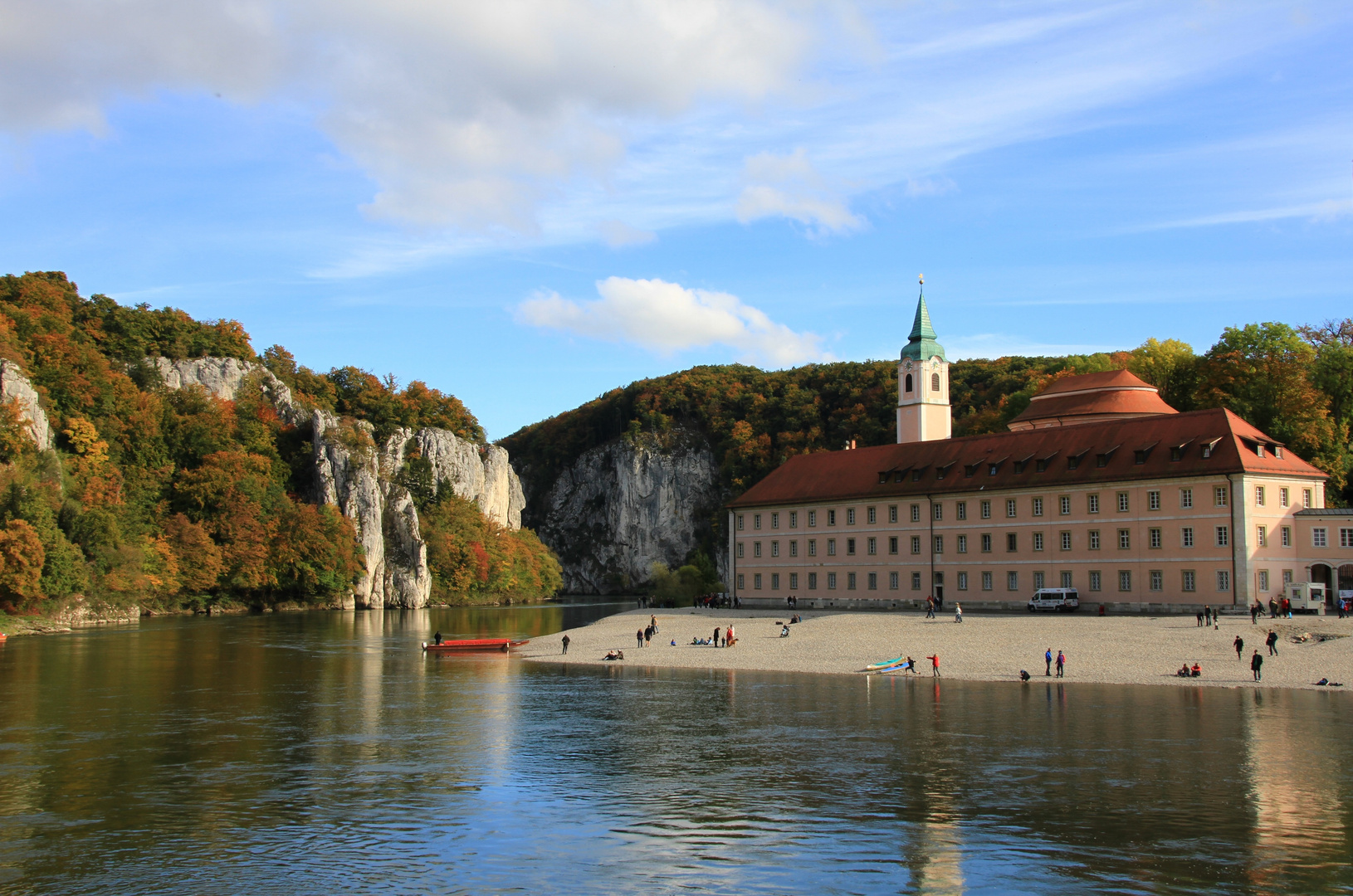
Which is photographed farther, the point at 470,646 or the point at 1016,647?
the point at 470,646

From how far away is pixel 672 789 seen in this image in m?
28.6

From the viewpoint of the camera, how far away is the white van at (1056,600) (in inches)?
2832

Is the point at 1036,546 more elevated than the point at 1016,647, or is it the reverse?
the point at 1036,546

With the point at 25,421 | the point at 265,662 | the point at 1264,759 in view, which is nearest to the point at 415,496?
the point at 25,421

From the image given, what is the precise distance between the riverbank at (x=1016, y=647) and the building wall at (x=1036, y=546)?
4.98 metres

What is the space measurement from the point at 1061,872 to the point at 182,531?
10421 centimetres

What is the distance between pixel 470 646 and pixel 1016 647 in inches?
1231

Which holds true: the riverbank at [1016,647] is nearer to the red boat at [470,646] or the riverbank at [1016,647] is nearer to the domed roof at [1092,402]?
the red boat at [470,646]

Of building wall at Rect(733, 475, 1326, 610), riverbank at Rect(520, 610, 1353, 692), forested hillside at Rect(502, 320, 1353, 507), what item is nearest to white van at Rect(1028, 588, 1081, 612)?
building wall at Rect(733, 475, 1326, 610)

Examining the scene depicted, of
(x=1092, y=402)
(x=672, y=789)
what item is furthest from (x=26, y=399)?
(x=1092, y=402)

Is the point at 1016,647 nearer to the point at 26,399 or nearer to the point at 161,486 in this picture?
the point at 26,399

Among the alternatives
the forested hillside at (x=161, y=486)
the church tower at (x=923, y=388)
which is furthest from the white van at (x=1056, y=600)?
the forested hillside at (x=161, y=486)

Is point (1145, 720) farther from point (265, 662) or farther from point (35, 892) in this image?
point (265, 662)

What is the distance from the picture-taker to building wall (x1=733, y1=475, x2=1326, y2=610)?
6650 centimetres
